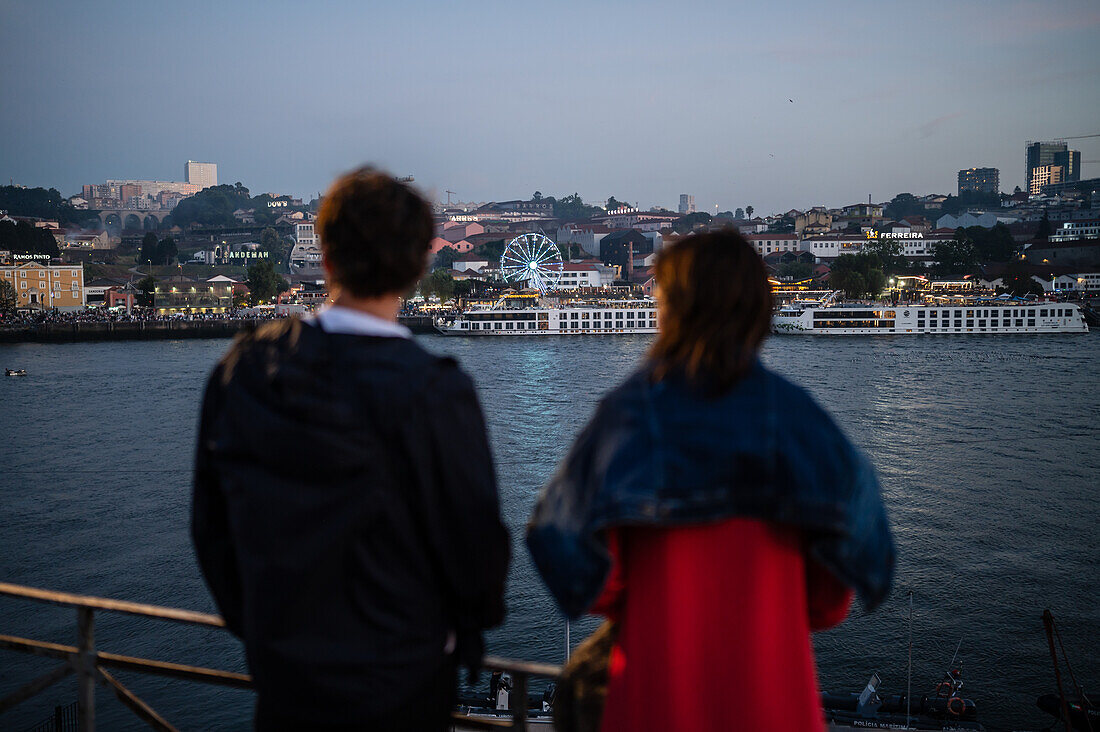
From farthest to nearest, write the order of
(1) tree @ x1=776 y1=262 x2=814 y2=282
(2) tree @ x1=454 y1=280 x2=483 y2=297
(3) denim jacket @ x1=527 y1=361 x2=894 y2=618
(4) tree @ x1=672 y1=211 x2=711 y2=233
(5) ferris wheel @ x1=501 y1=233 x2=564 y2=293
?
1. (4) tree @ x1=672 y1=211 x2=711 y2=233
2. (1) tree @ x1=776 y1=262 x2=814 y2=282
3. (2) tree @ x1=454 y1=280 x2=483 y2=297
4. (5) ferris wheel @ x1=501 y1=233 x2=564 y2=293
5. (3) denim jacket @ x1=527 y1=361 x2=894 y2=618

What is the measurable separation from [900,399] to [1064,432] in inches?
142

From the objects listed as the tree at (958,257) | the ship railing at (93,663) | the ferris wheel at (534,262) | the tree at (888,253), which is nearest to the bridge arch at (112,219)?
the ferris wheel at (534,262)

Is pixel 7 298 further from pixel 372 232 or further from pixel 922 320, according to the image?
pixel 372 232

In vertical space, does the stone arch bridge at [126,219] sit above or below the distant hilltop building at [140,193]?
below

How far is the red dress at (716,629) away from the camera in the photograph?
682 mm

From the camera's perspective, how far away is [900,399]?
57.4 feet

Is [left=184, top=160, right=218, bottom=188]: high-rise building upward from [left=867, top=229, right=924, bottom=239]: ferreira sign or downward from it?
upward

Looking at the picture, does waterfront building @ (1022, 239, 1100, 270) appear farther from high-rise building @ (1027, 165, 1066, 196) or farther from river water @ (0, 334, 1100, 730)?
high-rise building @ (1027, 165, 1066, 196)

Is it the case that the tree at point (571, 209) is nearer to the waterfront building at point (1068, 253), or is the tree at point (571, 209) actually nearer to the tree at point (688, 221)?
the tree at point (688, 221)

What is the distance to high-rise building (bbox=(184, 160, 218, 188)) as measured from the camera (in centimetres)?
13875

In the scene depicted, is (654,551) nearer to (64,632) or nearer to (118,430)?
(64,632)

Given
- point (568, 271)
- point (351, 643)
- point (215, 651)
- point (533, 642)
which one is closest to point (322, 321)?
point (351, 643)

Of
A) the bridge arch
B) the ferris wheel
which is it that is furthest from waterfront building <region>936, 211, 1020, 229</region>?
the bridge arch

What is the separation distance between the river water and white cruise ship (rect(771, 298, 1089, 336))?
30.3 feet
